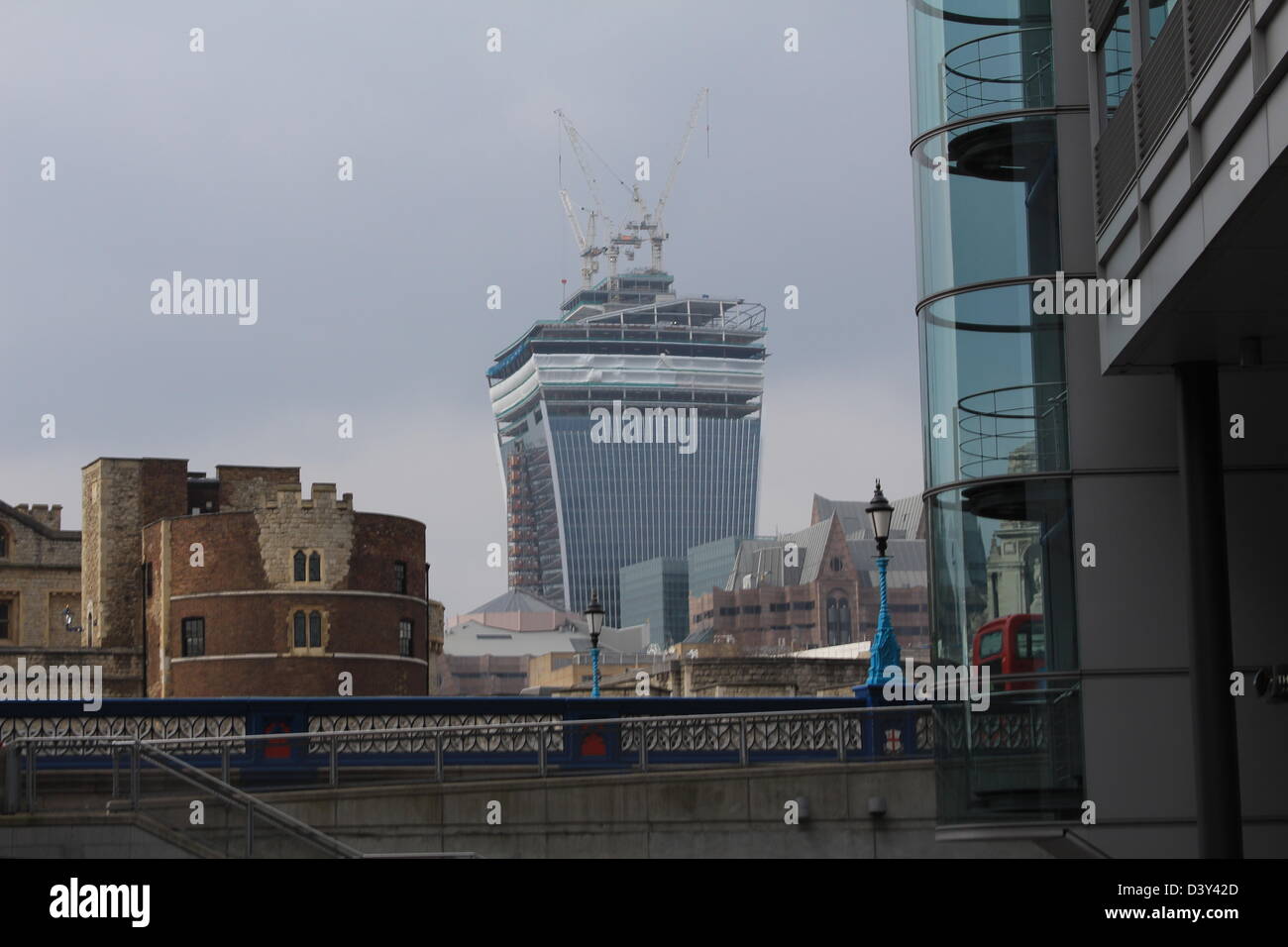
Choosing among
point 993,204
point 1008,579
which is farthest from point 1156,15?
point 1008,579

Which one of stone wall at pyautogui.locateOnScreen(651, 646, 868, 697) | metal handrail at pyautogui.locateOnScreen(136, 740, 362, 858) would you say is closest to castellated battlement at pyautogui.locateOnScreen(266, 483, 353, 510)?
stone wall at pyautogui.locateOnScreen(651, 646, 868, 697)

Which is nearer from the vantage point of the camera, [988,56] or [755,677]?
[988,56]

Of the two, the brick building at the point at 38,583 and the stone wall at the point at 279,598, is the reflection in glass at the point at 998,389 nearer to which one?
the stone wall at the point at 279,598

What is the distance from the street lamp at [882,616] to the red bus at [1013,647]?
10105 mm

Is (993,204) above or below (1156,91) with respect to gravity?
below

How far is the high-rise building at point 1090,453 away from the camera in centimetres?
1794

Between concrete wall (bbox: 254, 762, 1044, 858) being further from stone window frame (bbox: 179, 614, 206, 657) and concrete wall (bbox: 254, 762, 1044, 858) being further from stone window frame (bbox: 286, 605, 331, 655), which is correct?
stone window frame (bbox: 179, 614, 206, 657)

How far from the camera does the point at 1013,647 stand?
19.2 meters

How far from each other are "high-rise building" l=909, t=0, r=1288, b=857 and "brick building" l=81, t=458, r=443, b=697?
50269 millimetres

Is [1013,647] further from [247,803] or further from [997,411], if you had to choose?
[247,803]

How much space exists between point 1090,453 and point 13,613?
80.3 metres

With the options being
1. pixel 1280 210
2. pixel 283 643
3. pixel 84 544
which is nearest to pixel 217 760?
pixel 1280 210
